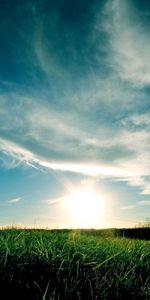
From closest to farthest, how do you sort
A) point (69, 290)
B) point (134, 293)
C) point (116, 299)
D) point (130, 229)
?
point (69, 290)
point (116, 299)
point (134, 293)
point (130, 229)

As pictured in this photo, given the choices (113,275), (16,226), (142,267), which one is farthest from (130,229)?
(113,275)

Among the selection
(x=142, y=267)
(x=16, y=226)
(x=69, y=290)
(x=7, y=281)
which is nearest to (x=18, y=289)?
(x=7, y=281)

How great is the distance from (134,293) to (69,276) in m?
0.78

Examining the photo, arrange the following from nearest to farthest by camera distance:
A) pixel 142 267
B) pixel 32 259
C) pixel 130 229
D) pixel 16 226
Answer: pixel 32 259, pixel 142 267, pixel 16 226, pixel 130 229

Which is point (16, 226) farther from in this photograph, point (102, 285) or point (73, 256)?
point (102, 285)

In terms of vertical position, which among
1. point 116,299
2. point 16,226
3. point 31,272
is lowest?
point 116,299

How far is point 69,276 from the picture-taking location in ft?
12.9

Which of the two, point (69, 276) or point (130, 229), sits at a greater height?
point (130, 229)

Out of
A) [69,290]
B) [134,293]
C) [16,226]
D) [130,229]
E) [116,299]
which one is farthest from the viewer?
[130,229]

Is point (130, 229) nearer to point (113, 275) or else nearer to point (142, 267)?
point (142, 267)

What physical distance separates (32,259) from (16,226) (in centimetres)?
537

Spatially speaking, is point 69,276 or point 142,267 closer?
point 69,276

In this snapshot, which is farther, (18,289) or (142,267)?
(142,267)

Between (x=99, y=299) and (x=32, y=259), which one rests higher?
(x=32, y=259)
